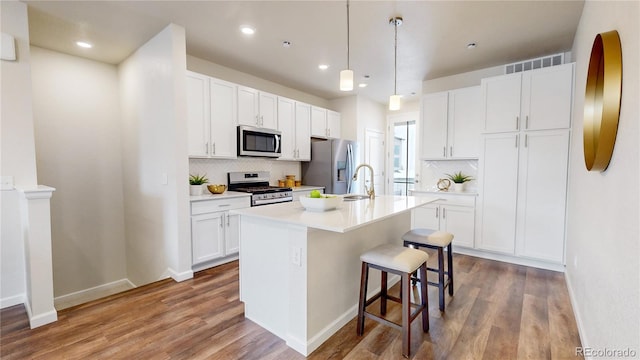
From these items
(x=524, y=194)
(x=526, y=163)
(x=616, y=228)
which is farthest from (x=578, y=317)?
(x=526, y=163)

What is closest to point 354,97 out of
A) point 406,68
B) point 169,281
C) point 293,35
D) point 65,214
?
point 406,68

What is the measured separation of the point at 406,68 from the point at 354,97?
5.36 ft

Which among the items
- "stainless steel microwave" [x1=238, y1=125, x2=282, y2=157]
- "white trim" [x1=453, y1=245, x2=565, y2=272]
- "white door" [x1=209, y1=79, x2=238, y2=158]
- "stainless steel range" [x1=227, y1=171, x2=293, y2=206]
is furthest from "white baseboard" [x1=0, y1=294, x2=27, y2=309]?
"white trim" [x1=453, y1=245, x2=565, y2=272]

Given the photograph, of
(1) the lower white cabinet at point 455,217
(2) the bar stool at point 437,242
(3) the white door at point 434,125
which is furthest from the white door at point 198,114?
(3) the white door at point 434,125

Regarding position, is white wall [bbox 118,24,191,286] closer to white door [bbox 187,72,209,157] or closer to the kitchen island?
white door [bbox 187,72,209,157]

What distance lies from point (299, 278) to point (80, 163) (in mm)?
3713

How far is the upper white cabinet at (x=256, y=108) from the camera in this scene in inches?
153

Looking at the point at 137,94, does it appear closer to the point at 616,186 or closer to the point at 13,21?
the point at 13,21

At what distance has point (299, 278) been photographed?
1830mm

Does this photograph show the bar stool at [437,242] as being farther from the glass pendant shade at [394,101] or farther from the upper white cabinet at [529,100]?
the upper white cabinet at [529,100]

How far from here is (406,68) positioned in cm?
410

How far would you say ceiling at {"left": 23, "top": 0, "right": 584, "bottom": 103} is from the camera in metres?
2.56

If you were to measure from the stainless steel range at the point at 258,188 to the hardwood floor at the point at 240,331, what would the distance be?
4.41ft

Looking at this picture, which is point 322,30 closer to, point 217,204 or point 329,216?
point 329,216
